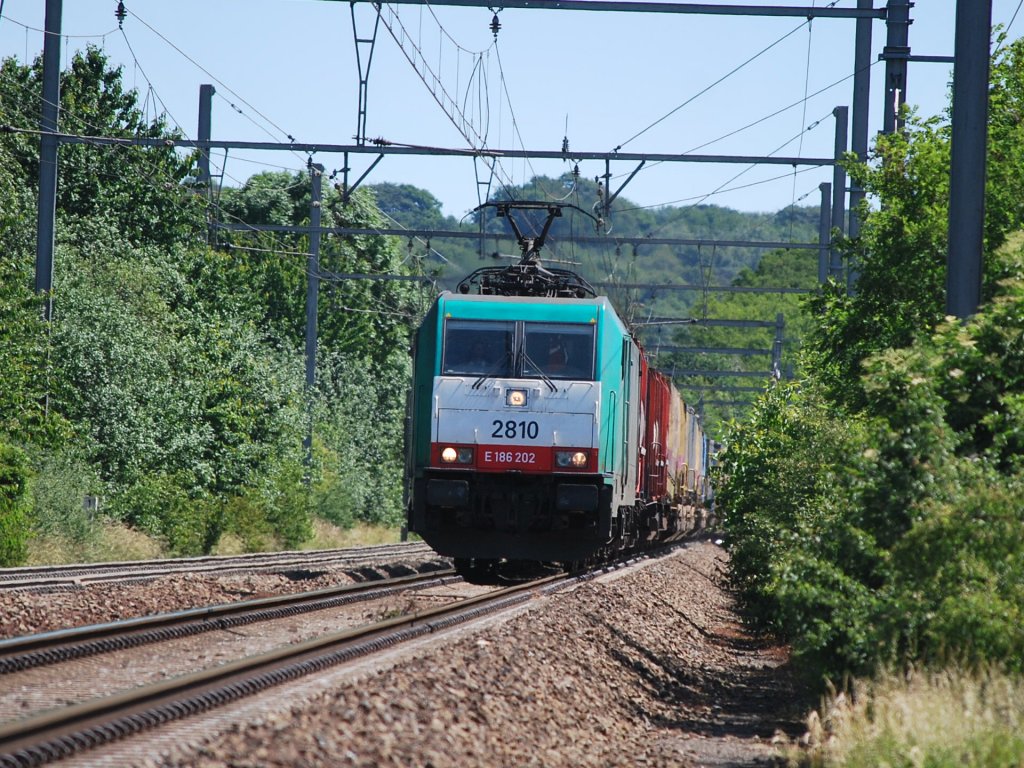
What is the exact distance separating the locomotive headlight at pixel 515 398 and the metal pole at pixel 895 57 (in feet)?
19.2

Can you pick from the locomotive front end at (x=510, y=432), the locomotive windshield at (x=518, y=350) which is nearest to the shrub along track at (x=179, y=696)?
the locomotive front end at (x=510, y=432)

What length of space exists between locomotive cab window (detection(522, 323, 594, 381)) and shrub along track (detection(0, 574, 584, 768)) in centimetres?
462

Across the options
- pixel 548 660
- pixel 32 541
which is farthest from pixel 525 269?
pixel 32 541

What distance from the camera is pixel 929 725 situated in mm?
7949

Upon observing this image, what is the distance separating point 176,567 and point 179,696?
14.2 metres

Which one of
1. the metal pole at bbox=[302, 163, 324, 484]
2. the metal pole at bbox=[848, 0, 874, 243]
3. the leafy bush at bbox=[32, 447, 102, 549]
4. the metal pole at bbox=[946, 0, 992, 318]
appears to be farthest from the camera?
the metal pole at bbox=[302, 163, 324, 484]

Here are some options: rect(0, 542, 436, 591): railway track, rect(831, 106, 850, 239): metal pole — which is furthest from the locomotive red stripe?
rect(831, 106, 850, 239): metal pole

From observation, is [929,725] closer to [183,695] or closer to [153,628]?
[183,695]

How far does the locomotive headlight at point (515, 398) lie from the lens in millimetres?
18047

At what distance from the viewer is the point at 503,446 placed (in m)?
17.9

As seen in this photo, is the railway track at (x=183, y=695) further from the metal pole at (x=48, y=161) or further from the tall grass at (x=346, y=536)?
the tall grass at (x=346, y=536)

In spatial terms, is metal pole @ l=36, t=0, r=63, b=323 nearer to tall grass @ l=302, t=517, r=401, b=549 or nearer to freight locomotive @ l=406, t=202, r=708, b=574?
freight locomotive @ l=406, t=202, r=708, b=574

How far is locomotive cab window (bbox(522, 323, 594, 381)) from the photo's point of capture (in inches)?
718

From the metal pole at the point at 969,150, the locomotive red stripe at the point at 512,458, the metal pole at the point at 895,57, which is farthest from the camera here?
the metal pole at the point at 895,57
